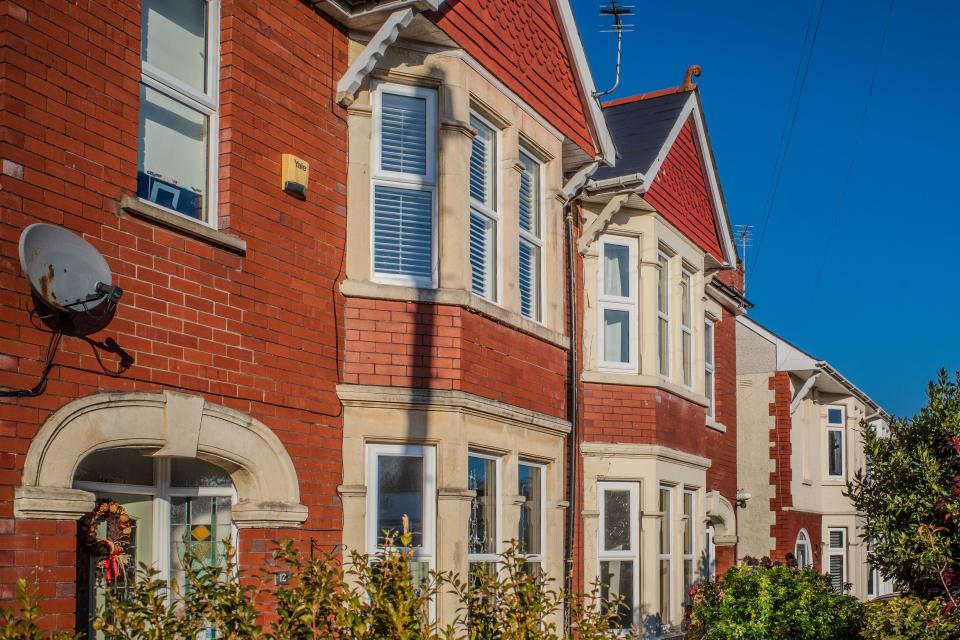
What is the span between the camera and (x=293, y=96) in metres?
8.63

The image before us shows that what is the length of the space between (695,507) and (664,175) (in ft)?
14.3

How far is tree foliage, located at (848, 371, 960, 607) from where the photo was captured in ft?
31.0

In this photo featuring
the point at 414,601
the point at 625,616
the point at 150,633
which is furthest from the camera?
the point at 625,616

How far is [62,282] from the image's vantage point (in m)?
6.21

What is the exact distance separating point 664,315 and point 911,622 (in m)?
5.83

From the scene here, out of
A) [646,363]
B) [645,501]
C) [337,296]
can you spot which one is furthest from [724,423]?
[337,296]

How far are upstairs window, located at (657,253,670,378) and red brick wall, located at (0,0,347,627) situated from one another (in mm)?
6388

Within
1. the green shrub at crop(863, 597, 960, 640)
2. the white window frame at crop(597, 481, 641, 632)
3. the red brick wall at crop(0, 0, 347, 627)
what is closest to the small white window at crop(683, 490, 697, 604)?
the white window frame at crop(597, 481, 641, 632)

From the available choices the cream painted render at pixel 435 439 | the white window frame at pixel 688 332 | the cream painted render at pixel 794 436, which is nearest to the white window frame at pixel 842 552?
the cream painted render at pixel 794 436

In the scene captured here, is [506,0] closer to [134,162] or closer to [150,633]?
[134,162]

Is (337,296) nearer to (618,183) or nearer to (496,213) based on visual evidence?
(496,213)

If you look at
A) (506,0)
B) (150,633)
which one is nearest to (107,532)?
(150,633)

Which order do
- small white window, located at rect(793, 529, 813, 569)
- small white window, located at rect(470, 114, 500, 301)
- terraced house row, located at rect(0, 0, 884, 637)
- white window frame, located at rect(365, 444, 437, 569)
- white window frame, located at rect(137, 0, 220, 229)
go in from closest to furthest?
1. terraced house row, located at rect(0, 0, 884, 637)
2. white window frame, located at rect(137, 0, 220, 229)
3. white window frame, located at rect(365, 444, 437, 569)
4. small white window, located at rect(470, 114, 500, 301)
5. small white window, located at rect(793, 529, 813, 569)

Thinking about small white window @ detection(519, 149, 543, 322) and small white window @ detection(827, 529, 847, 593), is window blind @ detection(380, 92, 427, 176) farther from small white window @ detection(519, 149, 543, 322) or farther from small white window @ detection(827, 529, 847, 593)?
small white window @ detection(827, 529, 847, 593)
